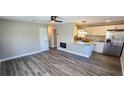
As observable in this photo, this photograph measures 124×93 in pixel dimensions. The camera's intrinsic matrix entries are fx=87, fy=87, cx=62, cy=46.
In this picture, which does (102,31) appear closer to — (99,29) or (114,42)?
(99,29)

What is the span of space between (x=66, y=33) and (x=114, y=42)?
9.89ft

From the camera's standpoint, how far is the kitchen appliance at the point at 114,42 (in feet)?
15.8

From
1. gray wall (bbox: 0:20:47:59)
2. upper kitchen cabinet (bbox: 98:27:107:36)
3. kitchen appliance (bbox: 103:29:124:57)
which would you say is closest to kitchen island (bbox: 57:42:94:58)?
kitchen appliance (bbox: 103:29:124:57)

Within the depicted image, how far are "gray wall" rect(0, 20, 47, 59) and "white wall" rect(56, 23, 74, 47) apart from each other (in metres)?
1.58

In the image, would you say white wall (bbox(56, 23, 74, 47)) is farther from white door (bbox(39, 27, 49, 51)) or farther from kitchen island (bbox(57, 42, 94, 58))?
white door (bbox(39, 27, 49, 51))

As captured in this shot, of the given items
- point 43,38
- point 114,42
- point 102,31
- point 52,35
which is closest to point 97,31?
point 102,31

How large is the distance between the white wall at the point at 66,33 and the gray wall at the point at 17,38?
1.58m

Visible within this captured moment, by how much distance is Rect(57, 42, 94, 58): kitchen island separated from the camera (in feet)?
15.9

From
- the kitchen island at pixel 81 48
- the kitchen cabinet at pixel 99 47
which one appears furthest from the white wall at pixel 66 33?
the kitchen cabinet at pixel 99 47

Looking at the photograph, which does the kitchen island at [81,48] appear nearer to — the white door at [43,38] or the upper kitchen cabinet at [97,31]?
the upper kitchen cabinet at [97,31]

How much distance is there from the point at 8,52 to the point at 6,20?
160 cm

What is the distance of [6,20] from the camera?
13.8 feet
